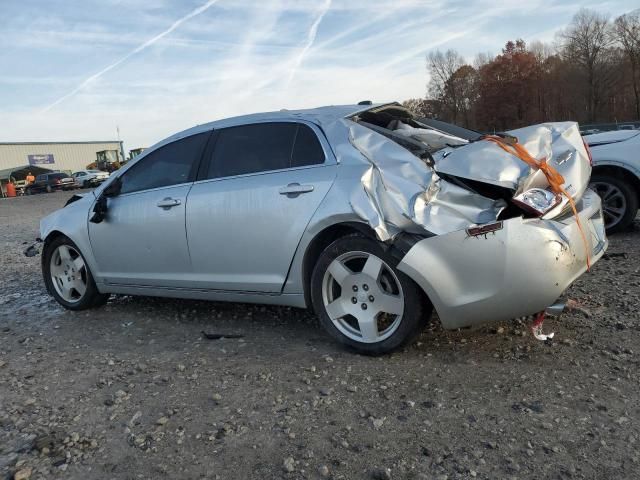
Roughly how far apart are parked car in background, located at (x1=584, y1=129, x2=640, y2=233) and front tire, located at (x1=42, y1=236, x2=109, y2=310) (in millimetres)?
5250

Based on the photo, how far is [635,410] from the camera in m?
2.57

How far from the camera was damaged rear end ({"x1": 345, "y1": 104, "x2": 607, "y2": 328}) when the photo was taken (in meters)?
2.95

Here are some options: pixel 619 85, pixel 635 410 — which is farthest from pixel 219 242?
pixel 619 85

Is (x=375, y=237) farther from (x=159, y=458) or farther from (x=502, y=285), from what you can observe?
(x=159, y=458)

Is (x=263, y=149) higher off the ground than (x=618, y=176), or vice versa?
(x=263, y=149)

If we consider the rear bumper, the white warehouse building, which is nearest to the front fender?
the rear bumper

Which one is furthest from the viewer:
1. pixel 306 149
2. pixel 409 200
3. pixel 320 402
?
pixel 306 149

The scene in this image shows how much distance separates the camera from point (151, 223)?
169 inches

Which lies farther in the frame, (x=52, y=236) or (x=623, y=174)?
(x=623, y=174)

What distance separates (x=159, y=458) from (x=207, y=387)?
0.73 metres

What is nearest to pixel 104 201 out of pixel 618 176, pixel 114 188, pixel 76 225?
pixel 114 188

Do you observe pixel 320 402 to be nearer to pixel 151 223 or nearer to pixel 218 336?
pixel 218 336

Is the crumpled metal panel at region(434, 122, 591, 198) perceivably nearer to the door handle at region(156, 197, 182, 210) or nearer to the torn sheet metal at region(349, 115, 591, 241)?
the torn sheet metal at region(349, 115, 591, 241)

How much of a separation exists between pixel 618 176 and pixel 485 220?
382 cm
